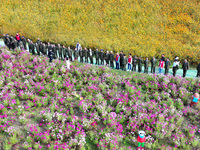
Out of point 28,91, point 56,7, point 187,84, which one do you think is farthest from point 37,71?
point 56,7

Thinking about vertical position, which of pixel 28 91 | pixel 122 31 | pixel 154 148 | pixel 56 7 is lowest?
pixel 154 148

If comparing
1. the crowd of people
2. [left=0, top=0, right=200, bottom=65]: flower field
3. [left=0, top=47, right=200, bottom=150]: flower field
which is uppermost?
[left=0, top=0, right=200, bottom=65]: flower field

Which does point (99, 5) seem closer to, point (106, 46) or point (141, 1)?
point (141, 1)

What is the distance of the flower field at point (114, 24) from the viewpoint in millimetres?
21384

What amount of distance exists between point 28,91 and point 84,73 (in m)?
4.67

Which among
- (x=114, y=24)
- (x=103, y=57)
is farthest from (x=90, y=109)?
(x=114, y=24)

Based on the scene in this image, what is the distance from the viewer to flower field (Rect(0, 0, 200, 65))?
21.4 metres

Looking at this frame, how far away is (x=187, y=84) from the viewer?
1370 cm

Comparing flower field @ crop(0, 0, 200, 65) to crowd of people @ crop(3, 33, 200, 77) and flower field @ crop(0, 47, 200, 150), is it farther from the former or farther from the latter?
flower field @ crop(0, 47, 200, 150)

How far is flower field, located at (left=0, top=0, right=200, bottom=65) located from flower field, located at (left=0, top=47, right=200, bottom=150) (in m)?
7.41

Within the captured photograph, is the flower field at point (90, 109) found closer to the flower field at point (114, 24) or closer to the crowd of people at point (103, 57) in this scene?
the crowd of people at point (103, 57)

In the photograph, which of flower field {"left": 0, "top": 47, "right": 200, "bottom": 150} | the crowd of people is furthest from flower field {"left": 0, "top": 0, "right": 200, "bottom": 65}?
flower field {"left": 0, "top": 47, "right": 200, "bottom": 150}

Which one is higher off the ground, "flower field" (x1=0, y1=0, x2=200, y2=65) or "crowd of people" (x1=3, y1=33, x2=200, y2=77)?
"flower field" (x1=0, y1=0, x2=200, y2=65)

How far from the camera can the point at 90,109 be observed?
1180cm
